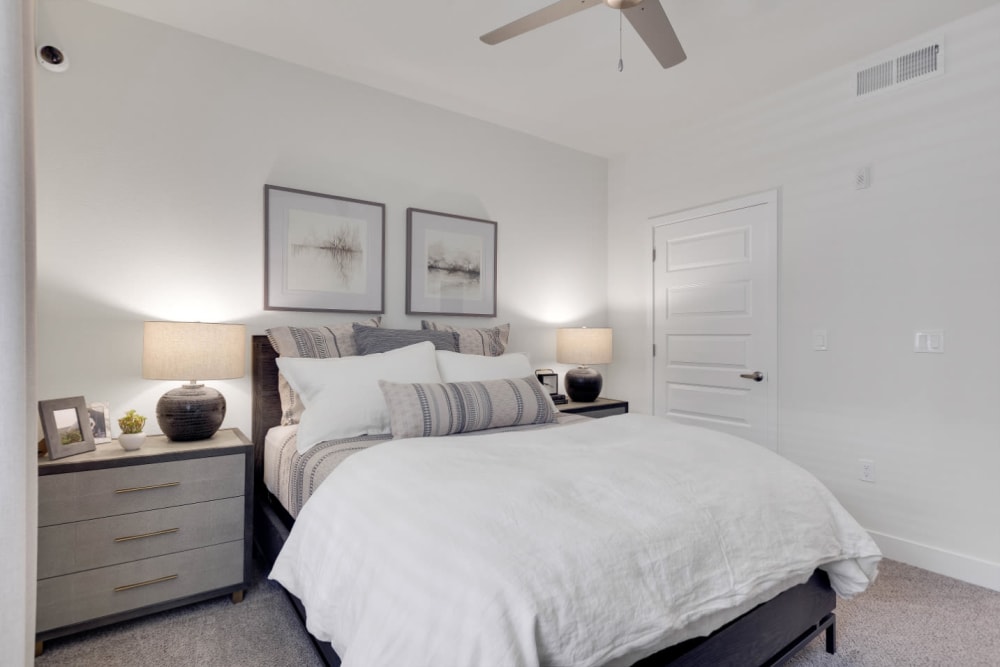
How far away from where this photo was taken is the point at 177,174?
8.09 ft

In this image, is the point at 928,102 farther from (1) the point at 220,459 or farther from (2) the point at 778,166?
(1) the point at 220,459

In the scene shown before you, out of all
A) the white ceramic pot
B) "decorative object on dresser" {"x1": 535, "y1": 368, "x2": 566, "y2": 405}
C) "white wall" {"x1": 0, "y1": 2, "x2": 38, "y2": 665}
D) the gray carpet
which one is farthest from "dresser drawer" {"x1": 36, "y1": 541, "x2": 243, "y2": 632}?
"decorative object on dresser" {"x1": 535, "y1": 368, "x2": 566, "y2": 405}

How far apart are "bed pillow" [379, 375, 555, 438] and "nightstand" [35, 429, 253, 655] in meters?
0.69

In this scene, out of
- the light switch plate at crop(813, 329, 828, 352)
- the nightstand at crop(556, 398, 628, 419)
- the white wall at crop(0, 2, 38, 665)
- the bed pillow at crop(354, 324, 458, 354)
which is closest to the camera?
the white wall at crop(0, 2, 38, 665)

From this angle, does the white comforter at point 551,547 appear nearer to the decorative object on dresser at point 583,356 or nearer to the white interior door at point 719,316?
the white interior door at point 719,316

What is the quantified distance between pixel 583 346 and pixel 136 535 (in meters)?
2.69

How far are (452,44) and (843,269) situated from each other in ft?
8.13

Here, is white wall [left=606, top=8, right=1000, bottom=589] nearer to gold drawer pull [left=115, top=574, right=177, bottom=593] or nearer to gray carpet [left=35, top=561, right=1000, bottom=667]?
gray carpet [left=35, top=561, right=1000, bottom=667]

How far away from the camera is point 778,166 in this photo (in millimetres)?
3113

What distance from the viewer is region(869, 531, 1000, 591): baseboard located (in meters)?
2.32

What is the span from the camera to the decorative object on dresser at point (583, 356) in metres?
3.57

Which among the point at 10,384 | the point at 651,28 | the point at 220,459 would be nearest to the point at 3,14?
the point at 10,384

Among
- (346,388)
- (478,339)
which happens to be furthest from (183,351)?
(478,339)

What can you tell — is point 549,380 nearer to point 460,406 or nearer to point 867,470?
point 460,406
